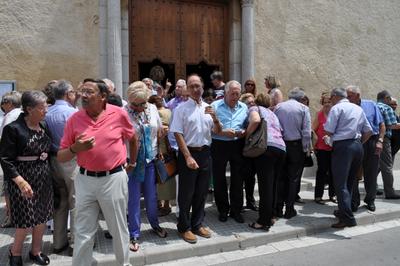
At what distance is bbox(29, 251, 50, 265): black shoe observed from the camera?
12.9ft

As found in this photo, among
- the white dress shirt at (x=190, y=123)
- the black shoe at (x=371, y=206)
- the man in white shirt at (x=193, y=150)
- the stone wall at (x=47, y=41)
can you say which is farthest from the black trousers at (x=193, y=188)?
the stone wall at (x=47, y=41)

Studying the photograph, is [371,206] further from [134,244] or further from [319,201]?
[134,244]

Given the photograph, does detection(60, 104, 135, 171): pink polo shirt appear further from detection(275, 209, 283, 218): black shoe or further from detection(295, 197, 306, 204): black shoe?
detection(295, 197, 306, 204): black shoe

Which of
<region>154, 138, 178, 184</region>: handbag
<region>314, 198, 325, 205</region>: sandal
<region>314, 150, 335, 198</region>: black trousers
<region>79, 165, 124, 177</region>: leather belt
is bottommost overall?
<region>314, 198, 325, 205</region>: sandal

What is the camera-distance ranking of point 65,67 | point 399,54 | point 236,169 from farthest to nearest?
point 399,54 → point 65,67 → point 236,169

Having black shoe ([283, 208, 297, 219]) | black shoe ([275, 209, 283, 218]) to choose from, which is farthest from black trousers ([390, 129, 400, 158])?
black shoe ([275, 209, 283, 218])

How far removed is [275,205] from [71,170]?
2930 millimetres

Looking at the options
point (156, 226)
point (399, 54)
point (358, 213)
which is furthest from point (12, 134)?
point (399, 54)

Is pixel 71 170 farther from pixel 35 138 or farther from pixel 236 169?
pixel 236 169

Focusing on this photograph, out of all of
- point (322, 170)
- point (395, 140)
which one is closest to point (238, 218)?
point (322, 170)

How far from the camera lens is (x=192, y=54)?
8.45 meters

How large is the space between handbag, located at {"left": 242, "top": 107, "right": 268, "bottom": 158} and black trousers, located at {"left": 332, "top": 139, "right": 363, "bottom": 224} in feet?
3.77

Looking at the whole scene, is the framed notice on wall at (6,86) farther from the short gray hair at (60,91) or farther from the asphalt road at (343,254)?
the asphalt road at (343,254)

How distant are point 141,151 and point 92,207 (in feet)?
3.72
